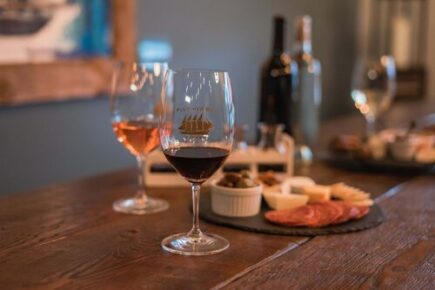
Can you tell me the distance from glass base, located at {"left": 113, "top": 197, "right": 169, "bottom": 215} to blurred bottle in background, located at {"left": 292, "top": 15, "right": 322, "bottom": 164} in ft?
1.85

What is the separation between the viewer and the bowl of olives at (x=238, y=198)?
111 cm

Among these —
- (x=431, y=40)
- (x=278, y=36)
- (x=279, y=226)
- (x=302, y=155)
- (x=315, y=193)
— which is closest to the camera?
(x=279, y=226)

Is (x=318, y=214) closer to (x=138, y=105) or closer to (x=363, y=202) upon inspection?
(x=363, y=202)

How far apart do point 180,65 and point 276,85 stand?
1765 millimetres

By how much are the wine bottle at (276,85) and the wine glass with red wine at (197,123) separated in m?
0.70

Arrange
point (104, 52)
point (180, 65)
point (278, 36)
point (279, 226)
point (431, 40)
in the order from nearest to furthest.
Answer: point (279, 226)
point (278, 36)
point (104, 52)
point (180, 65)
point (431, 40)

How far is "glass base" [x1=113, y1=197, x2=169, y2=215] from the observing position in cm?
118

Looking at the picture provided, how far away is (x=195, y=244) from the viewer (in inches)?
37.8

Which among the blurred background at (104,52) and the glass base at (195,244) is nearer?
the glass base at (195,244)

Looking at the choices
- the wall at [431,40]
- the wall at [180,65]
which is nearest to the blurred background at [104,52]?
the wall at [180,65]

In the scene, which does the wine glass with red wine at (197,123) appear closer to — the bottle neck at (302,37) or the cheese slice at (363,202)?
the cheese slice at (363,202)

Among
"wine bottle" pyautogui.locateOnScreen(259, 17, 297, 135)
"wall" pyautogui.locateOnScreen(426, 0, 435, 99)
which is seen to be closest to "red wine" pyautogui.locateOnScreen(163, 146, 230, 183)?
"wine bottle" pyautogui.locateOnScreen(259, 17, 297, 135)

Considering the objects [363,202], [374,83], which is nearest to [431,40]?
[374,83]

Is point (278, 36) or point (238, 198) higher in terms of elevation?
point (278, 36)
